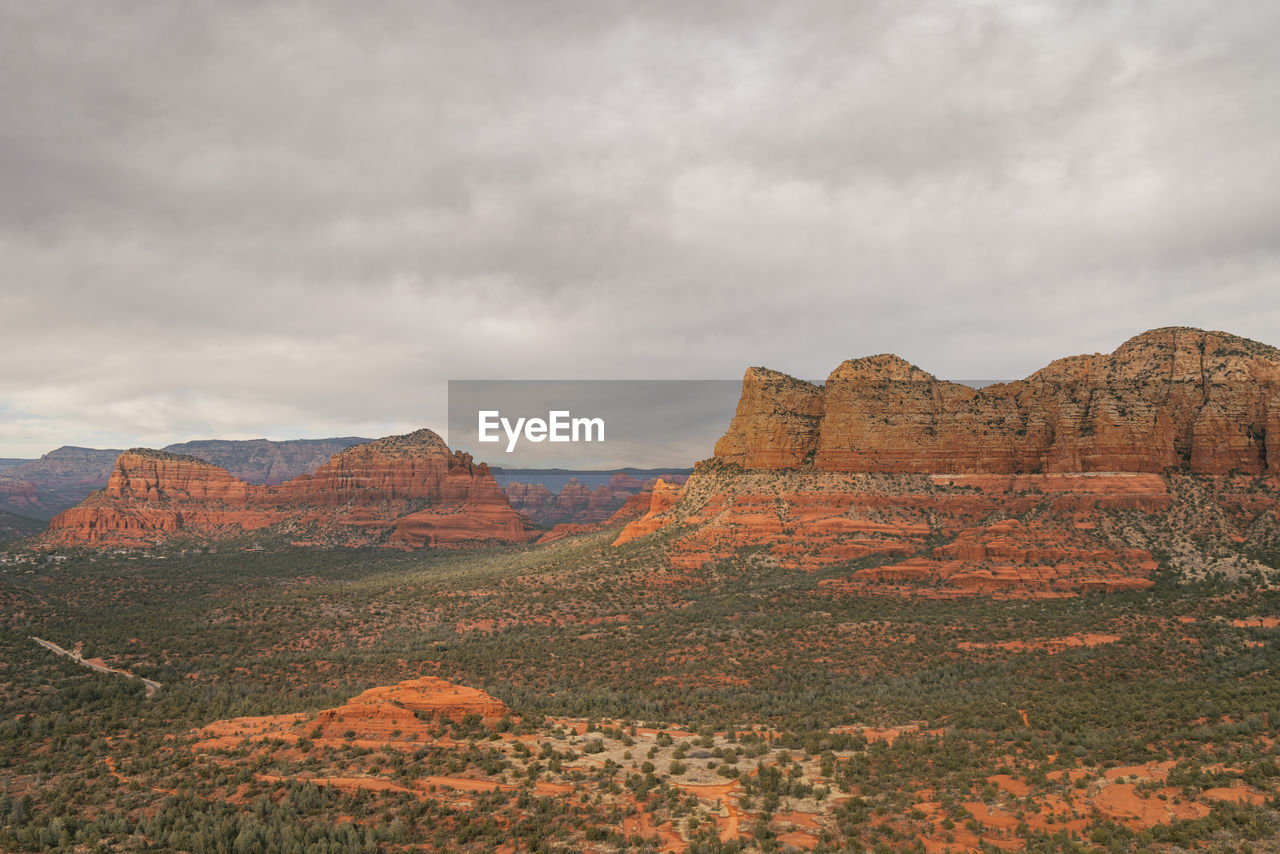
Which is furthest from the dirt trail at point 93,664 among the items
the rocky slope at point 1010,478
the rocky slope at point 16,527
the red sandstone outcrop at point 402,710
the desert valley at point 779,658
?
the rocky slope at point 16,527

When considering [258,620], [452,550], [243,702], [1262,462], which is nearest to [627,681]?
[243,702]

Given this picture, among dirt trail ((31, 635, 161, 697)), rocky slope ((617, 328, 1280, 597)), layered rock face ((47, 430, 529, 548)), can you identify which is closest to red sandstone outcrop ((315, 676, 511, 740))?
dirt trail ((31, 635, 161, 697))

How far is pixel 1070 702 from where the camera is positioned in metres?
29.0

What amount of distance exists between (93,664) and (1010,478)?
88395mm

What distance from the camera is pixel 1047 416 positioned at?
247 ft

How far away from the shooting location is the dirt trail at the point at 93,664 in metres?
39.5

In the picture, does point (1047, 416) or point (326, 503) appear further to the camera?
point (326, 503)

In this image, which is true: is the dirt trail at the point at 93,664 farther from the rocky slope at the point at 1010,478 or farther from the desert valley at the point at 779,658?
the rocky slope at the point at 1010,478

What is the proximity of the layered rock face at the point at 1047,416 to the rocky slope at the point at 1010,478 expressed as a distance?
0.18 metres

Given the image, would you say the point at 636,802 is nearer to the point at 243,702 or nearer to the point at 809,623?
the point at 243,702

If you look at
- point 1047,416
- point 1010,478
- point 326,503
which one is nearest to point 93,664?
point 1010,478

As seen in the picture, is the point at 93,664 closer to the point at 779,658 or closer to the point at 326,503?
the point at 779,658

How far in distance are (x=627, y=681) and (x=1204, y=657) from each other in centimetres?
3438

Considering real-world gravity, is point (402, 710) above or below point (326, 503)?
below
